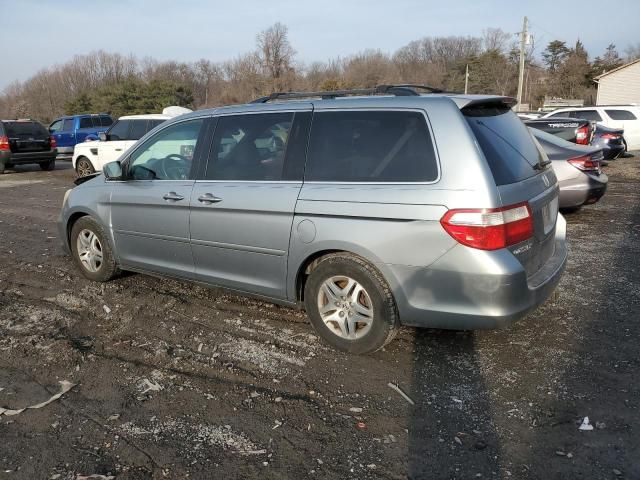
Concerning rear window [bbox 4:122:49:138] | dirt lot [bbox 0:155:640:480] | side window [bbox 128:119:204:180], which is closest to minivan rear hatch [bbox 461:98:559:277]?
dirt lot [bbox 0:155:640:480]

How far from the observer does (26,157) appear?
17594 mm

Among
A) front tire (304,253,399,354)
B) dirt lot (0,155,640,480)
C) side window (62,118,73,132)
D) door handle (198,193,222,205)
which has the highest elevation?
side window (62,118,73,132)

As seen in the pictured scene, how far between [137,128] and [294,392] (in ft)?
39.0

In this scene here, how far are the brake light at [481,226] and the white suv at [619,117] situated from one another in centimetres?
1759

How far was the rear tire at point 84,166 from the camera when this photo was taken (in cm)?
1444

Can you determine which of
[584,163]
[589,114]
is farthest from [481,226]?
[589,114]

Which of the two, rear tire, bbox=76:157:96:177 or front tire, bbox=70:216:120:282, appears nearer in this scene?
front tire, bbox=70:216:120:282

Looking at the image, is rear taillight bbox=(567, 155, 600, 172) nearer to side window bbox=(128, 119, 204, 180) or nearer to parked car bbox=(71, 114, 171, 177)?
side window bbox=(128, 119, 204, 180)

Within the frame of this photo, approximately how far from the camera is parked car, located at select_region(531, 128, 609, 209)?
26.2 feet

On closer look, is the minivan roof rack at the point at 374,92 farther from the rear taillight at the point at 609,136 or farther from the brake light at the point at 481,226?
the rear taillight at the point at 609,136

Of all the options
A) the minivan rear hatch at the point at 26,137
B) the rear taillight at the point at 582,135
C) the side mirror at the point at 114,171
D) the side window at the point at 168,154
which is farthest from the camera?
the minivan rear hatch at the point at 26,137

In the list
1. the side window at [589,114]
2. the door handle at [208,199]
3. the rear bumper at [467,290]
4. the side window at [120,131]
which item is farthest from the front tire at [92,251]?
the side window at [589,114]

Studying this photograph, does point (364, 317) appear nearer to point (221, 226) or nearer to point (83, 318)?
point (221, 226)

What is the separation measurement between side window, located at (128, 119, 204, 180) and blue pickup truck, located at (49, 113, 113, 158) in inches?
743
